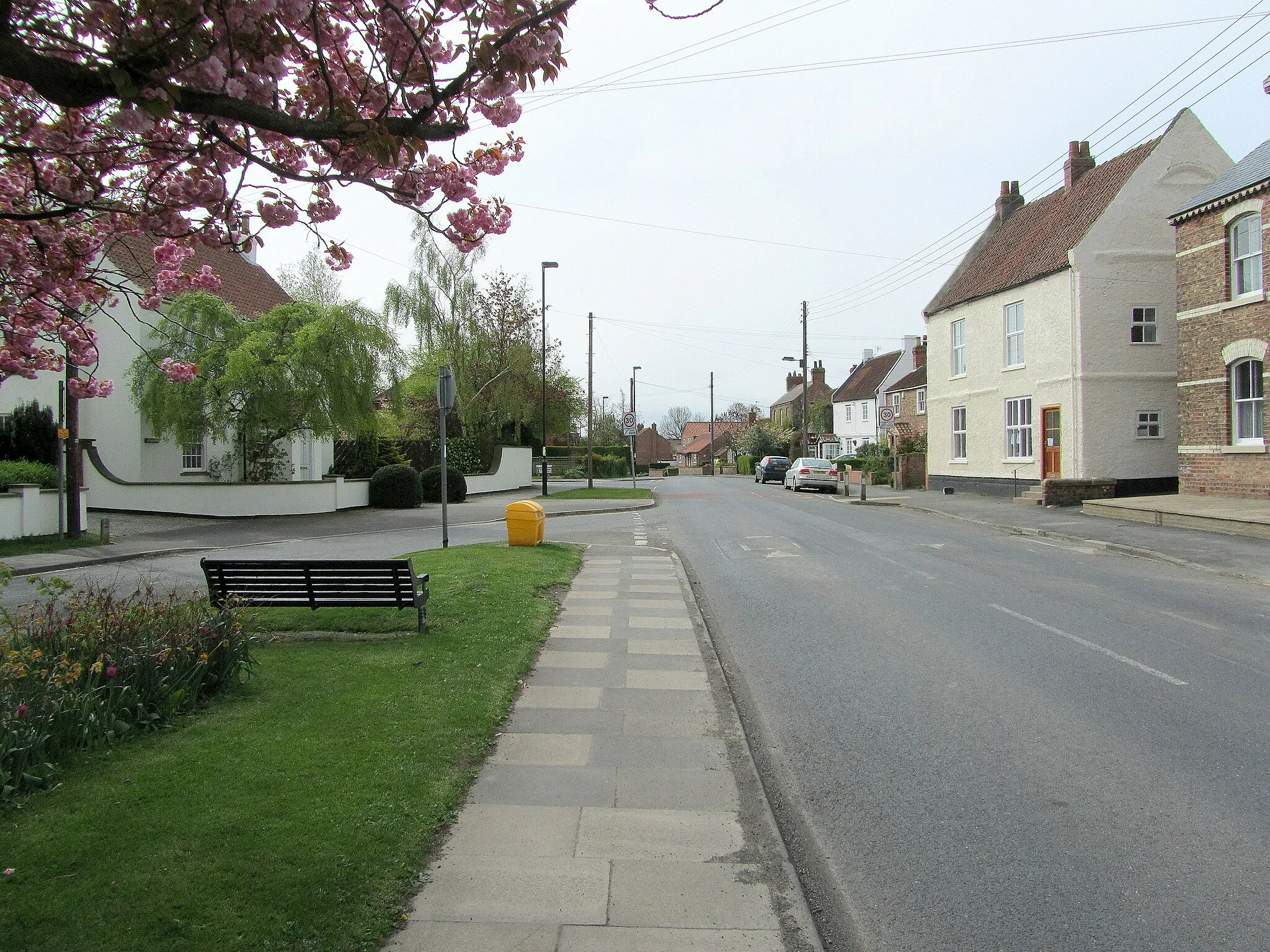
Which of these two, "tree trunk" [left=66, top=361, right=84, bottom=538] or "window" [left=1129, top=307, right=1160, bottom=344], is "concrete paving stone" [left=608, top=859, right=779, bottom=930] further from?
"window" [left=1129, top=307, right=1160, bottom=344]

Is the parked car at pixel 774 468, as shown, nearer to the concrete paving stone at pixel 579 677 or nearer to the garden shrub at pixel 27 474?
the garden shrub at pixel 27 474

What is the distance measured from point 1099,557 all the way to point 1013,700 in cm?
942

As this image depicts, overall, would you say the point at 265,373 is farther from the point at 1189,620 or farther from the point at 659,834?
the point at 659,834

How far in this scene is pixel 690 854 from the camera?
4.01 m

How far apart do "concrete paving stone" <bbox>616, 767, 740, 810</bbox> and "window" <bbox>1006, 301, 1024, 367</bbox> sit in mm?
26110

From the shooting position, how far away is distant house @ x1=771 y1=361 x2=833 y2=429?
82.1 meters

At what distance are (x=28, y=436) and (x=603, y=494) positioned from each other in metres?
19.1

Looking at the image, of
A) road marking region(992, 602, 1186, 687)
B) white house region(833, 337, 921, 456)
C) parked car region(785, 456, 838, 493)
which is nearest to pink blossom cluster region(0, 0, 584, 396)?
road marking region(992, 602, 1186, 687)

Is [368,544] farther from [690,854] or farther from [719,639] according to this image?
[690,854]

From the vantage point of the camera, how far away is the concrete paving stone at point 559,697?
250 inches

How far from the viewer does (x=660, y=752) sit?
5.41 meters

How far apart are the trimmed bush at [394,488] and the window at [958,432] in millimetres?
19226

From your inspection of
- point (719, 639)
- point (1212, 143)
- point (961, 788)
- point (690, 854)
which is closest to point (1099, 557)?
point (719, 639)

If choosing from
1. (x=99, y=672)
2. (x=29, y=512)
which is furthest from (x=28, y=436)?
(x=99, y=672)
